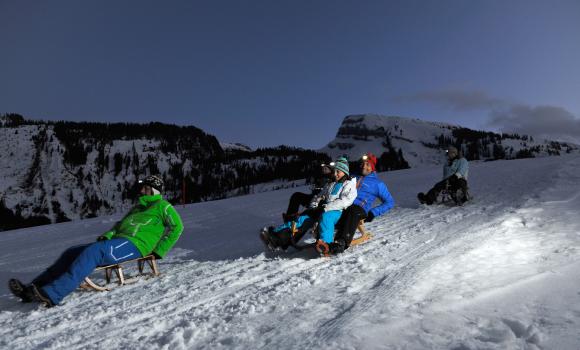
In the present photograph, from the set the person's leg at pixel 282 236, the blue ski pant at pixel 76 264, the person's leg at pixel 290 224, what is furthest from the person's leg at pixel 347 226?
the blue ski pant at pixel 76 264

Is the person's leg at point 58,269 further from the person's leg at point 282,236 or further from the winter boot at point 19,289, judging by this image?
the person's leg at point 282,236

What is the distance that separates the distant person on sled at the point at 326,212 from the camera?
543 cm

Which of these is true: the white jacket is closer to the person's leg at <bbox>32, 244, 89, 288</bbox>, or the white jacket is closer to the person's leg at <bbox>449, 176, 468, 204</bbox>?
the person's leg at <bbox>32, 244, 89, 288</bbox>

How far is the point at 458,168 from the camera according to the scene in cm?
975

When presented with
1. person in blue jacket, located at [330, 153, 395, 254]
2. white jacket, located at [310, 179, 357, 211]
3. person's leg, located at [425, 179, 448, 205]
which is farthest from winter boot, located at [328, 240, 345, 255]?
person's leg, located at [425, 179, 448, 205]

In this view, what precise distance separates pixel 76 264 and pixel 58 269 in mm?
289

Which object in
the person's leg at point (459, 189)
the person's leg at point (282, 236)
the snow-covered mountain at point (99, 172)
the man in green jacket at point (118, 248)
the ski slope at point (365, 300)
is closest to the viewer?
the ski slope at point (365, 300)

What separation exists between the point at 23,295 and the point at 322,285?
3.22 metres

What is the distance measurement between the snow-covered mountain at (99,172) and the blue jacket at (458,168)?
436 feet

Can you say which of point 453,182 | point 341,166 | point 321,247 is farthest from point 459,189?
point 321,247

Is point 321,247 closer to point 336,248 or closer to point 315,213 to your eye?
point 336,248

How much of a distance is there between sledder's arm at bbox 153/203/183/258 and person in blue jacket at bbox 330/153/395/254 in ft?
6.72

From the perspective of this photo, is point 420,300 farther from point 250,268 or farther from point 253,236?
point 253,236

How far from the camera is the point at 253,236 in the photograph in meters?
8.71
